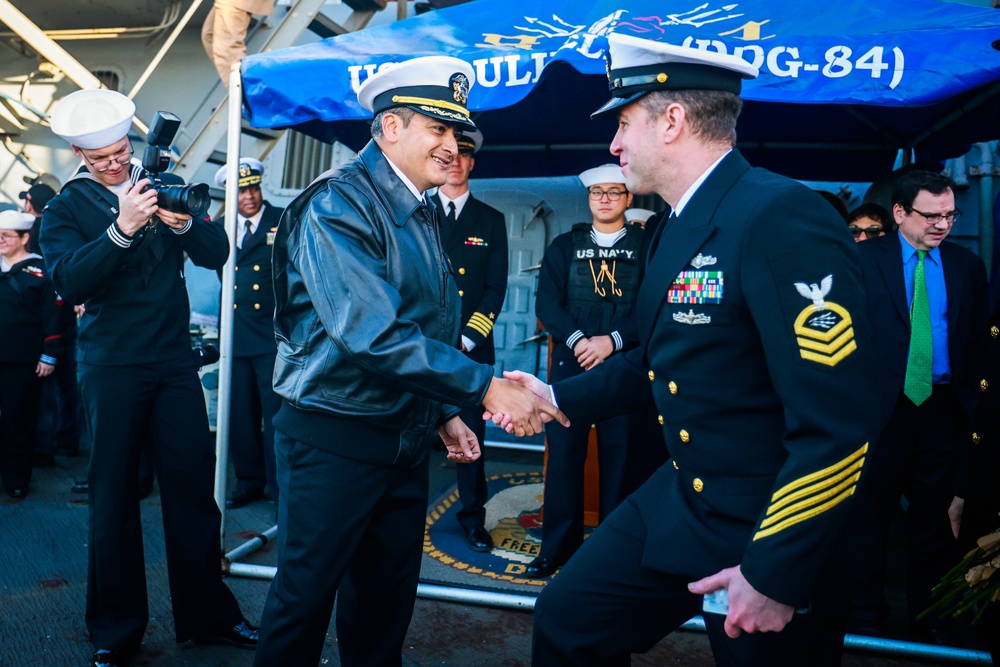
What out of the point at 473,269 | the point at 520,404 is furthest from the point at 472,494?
the point at 520,404

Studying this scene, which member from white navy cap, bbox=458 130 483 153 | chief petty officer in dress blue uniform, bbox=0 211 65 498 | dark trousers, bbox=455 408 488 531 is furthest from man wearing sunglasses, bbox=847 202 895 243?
chief petty officer in dress blue uniform, bbox=0 211 65 498

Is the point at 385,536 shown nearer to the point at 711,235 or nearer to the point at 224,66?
the point at 711,235

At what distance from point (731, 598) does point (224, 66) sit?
605 cm

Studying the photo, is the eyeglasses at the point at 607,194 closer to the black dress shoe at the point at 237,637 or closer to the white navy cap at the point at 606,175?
the white navy cap at the point at 606,175

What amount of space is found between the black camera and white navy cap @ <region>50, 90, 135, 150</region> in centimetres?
13

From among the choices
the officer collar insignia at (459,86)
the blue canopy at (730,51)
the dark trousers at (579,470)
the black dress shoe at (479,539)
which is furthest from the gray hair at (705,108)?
the black dress shoe at (479,539)

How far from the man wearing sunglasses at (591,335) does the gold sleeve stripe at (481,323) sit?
13.9 inches

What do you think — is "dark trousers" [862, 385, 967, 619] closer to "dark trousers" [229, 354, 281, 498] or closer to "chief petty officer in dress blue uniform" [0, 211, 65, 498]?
"dark trousers" [229, 354, 281, 498]

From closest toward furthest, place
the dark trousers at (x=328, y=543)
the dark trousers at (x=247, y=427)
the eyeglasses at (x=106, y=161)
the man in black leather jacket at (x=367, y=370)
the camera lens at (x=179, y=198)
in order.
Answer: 1. the man in black leather jacket at (x=367, y=370)
2. the dark trousers at (x=328, y=543)
3. the camera lens at (x=179, y=198)
4. the eyeglasses at (x=106, y=161)
5. the dark trousers at (x=247, y=427)

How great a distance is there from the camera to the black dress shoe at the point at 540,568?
13.8ft

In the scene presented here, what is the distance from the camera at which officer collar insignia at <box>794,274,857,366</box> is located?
160 centimetres

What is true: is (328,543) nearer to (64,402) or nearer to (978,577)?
(978,577)

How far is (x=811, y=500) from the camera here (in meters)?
1.59

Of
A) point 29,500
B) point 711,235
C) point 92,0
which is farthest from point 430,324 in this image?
point 92,0
